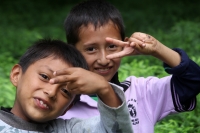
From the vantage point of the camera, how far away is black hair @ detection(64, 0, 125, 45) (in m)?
3.29

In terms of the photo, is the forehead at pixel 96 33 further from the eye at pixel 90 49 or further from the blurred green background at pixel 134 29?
the blurred green background at pixel 134 29

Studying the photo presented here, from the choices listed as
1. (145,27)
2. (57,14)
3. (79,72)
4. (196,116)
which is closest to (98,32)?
(79,72)

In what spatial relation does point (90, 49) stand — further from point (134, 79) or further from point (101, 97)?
point (101, 97)

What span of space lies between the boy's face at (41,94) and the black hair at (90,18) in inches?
25.1

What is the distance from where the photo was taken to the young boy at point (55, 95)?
7.75 feet

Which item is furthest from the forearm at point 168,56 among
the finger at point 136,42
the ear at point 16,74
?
the ear at point 16,74

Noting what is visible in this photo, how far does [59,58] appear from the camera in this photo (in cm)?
270

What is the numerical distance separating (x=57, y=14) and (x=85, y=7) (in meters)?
10.1

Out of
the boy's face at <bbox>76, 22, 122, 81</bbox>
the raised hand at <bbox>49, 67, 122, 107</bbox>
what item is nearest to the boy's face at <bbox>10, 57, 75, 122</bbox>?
the raised hand at <bbox>49, 67, 122, 107</bbox>

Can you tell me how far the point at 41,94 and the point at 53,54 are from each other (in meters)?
0.29

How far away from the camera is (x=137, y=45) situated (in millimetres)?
2723

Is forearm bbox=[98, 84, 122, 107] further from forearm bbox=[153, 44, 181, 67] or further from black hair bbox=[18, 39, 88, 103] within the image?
forearm bbox=[153, 44, 181, 67]

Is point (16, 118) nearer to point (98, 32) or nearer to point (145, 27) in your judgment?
point (98, 32)

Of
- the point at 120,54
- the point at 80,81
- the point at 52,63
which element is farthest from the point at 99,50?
the point at 80,81
